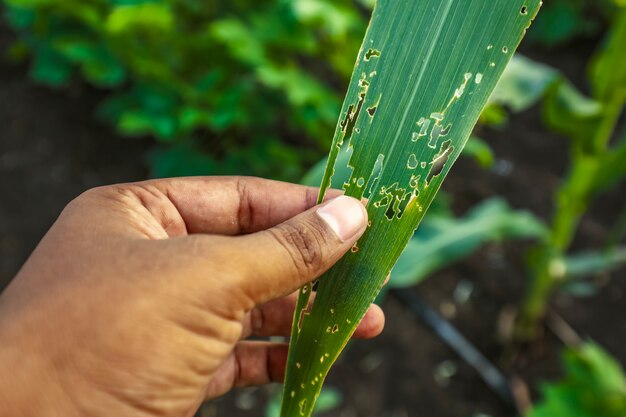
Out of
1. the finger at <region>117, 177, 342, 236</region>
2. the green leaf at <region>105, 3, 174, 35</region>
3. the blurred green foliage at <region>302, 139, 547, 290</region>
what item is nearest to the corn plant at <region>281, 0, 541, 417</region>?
the finger at <region>117, 177, 342, 236</region>

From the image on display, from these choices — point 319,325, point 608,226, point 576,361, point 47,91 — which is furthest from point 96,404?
point 47,91

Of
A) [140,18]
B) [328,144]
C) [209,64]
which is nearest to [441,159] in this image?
[328,144]

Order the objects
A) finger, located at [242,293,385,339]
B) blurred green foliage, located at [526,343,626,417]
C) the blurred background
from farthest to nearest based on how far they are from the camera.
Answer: the blurred background
blurred green foliage, located at [526,343,626,417]
finger, located at [242,293,385,339]

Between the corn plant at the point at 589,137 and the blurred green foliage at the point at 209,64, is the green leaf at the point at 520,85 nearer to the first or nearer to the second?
the corn plant at the point at 589,137

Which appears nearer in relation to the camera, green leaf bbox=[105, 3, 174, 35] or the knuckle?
the knuckle

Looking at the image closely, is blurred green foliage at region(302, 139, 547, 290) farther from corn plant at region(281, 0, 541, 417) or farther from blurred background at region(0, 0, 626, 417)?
corn plant at region(281, 0, 541, 417)

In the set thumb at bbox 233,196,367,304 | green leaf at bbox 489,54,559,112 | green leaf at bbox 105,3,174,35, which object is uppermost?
green leaf at bbox 489,54,559,112
